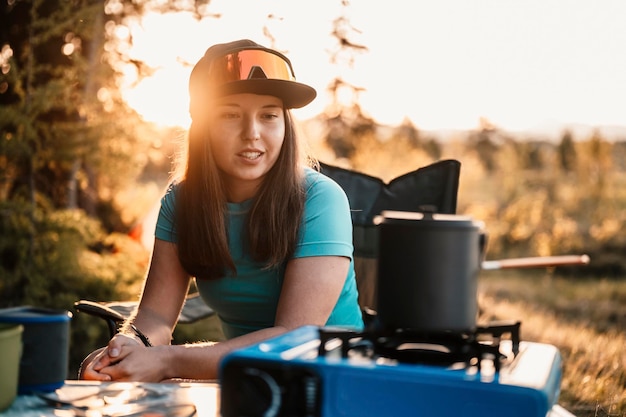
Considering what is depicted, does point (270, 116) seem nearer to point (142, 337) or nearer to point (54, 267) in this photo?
point (142, 337)

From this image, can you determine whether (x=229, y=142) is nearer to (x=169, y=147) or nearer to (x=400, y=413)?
(x=400, y=413)

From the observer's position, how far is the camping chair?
2393 millimetres

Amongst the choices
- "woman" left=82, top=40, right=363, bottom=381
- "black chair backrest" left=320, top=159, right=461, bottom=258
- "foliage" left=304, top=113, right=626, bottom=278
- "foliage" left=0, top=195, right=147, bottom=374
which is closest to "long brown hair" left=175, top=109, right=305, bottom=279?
"woman" left=82, top=40, right=363, bottom=381

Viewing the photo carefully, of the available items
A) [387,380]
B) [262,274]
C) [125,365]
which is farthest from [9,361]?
[262,274]

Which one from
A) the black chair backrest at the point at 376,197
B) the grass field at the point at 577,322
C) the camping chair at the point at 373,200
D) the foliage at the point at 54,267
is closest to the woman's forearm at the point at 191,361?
the camping chair at the point at 373,200

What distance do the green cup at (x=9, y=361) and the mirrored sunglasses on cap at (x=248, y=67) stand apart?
35.2 inches

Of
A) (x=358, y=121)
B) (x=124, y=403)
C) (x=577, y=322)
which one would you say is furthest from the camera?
(x=358, y=121)

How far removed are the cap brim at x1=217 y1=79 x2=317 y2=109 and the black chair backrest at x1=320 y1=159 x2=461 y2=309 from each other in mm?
600

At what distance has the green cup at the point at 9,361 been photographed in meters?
1.15

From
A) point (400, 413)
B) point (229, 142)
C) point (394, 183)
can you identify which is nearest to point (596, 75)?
point (394, 183)

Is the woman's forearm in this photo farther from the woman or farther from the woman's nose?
the woman's nose

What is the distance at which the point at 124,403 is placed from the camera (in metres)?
1.22

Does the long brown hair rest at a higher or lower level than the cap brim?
lower

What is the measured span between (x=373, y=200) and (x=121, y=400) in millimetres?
1457
